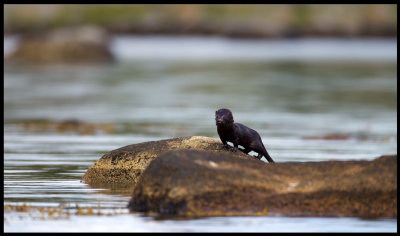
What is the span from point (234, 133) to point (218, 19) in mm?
161882

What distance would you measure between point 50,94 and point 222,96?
7500 mm

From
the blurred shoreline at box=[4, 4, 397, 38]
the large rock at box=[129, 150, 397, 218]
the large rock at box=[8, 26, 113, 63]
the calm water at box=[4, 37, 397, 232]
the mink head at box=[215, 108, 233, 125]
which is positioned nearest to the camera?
the calm water at box=[4, 37, 397, 232]

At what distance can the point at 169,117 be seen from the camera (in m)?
36.8

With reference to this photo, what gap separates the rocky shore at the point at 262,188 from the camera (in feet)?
51.2

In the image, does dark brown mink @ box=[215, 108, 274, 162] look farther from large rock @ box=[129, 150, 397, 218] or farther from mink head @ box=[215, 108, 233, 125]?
large rock @ box=[129, 150, 397, 218]

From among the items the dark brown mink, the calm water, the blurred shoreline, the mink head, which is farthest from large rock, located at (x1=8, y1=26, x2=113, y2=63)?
the blurred shoreline

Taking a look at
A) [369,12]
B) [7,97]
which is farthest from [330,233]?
[369,12]

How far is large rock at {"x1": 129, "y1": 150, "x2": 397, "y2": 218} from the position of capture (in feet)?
51.2

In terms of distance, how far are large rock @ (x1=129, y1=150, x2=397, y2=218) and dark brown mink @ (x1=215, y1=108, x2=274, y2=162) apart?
6.39 ft

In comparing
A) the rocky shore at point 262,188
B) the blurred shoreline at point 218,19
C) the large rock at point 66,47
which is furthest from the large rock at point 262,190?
the blurred shoreline at point 218,19

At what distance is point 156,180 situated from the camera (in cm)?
1584

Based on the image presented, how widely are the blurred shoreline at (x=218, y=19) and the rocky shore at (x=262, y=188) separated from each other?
455ft

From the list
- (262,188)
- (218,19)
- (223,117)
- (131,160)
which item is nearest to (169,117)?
(131,160)
